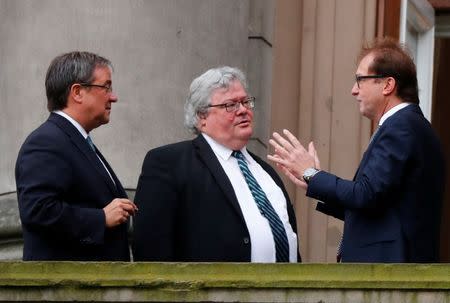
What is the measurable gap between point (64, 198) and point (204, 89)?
949 mm

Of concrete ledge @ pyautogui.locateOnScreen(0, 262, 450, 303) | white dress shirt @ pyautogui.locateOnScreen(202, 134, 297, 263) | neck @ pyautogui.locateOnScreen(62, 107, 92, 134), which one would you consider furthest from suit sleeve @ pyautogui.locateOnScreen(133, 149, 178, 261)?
concrete ledge @ pyautogui.locateOnScreen(0, 262, 450, 303)

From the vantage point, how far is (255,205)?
29.5ft

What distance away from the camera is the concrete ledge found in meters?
7.36

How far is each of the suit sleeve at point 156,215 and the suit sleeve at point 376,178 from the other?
0.64 meters

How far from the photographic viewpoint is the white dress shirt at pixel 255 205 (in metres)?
8.88

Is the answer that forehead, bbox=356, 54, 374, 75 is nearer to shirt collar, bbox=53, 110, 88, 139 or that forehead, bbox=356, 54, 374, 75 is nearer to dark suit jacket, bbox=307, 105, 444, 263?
dark suit jacket, bbox=307, 105, 444, 263

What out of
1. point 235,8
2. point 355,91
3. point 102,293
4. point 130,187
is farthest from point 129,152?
point 102,293

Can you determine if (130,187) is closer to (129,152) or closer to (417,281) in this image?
(129,152)

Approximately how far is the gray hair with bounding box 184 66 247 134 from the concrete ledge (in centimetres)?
187

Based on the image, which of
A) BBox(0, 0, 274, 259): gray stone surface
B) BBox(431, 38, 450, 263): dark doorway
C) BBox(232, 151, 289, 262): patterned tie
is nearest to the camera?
BBox(232, 151, 289, 262): patterned tie

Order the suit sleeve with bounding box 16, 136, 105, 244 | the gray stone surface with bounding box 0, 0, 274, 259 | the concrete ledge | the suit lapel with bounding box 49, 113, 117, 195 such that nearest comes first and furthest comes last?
1. the concrete ledge
2. the suit sleeve with bounding box 16, 136, 105, 244
3. the suit lapel with bounding box 49, 113, 117, 195
4. the gray stone surface with bounding box 0, 0, 274, 259

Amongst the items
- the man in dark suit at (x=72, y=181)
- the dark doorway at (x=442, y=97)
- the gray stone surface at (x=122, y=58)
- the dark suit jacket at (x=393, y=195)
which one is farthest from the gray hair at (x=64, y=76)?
the dark doorway at (x=442, y=97)

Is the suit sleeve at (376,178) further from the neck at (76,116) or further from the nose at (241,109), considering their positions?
the neck at (76,116)

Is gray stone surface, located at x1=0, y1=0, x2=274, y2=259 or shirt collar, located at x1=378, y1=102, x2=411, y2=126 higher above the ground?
gray stone surface, located at x1=0, y1=0, x2=274, y2=259
